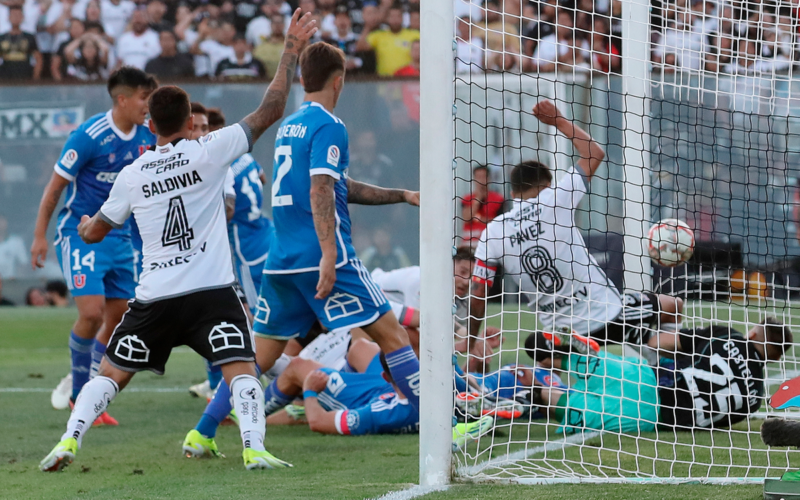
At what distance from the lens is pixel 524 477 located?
13.6 ft

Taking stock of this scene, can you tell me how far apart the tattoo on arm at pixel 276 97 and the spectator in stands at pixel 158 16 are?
1219cm

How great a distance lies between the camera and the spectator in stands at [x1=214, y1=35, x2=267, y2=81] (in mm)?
15479

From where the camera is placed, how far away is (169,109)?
4551mm

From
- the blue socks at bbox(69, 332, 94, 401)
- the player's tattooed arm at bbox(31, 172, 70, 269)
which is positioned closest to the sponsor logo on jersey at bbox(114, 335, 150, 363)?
the player's tattooed arm at bbox(31, 172, 70, 269)

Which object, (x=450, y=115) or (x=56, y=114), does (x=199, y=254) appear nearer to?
(x=450, y=115)

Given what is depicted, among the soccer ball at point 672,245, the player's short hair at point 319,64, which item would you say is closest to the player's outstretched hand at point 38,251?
the player's short hair at point 319,64

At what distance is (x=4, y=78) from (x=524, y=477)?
44.9 ft

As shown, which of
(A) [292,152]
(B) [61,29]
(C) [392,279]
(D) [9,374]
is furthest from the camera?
(B) [61,29]

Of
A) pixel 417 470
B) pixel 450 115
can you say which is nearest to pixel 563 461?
pixel 417 470

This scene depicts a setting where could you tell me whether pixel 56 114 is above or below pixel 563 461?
above

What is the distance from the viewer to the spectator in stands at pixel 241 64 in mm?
15479

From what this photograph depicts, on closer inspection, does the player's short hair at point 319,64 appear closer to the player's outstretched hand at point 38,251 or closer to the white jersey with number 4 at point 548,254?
the white jersey with number 4 at point 548,254

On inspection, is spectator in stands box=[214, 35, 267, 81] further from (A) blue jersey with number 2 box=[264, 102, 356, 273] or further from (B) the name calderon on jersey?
(B) the name calderon on jersey

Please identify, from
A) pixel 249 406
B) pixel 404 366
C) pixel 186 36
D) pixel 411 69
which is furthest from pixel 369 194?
pixel 186 36
